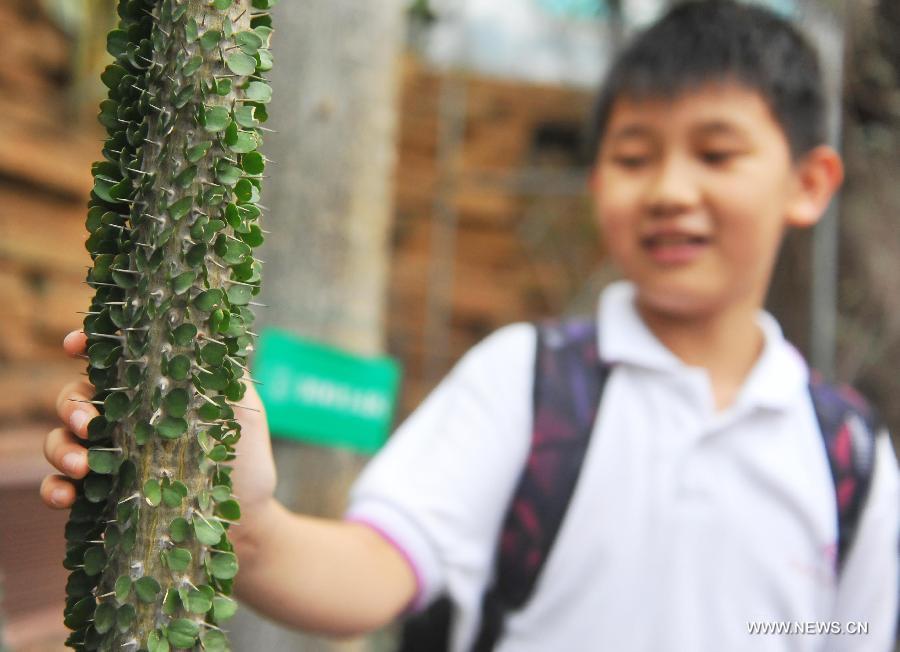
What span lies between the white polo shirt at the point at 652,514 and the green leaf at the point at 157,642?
22.7 inches

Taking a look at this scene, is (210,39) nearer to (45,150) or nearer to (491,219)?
(45,150)

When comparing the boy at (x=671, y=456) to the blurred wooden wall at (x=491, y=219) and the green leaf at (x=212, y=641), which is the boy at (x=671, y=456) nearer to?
the green leaf at (x=212, y=641)

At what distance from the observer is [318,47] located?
1.73m

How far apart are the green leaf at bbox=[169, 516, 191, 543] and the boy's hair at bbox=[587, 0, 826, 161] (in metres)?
0.92

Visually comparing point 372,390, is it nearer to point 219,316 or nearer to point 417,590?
point 417,590

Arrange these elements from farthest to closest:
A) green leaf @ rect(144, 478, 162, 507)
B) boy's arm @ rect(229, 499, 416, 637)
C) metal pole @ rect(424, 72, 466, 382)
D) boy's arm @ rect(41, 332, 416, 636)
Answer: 1. metal pole @ rect(424, 72, 466, 382)
2. boy's arm @ rect(229, 499, 416, 637)
3. boy's arm @ rect(41, 332, 416, 636)
4. green leaf @ rect(144, 478, 162, 507)

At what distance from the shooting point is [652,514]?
122cm

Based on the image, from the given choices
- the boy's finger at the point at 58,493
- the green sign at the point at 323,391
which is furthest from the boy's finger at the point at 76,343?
the green sign at the point at 323,391

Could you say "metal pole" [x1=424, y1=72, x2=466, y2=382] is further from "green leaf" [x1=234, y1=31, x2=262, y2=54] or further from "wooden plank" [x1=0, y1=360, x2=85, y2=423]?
"green leaf" [x1=234, y1=31, x2=262, y2=54]

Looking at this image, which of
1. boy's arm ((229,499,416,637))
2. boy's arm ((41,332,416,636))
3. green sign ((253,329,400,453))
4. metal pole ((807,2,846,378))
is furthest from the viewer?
metal pole ((807,2,846,378))

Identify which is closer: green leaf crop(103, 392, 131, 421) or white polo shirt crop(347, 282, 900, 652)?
green leaf crop(103, 392, 131, 421)

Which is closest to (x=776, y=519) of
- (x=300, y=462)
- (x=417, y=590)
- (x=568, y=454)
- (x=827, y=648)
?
(x=827, y=648)

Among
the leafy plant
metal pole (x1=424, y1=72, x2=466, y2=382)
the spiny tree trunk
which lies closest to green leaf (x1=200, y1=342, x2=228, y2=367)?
the leafy plant

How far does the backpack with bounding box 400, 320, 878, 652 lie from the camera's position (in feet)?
3.96
